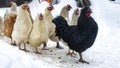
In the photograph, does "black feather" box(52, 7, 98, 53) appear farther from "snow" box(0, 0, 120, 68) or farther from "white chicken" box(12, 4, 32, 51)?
"white chicken" box(12, 4, 32, 51)

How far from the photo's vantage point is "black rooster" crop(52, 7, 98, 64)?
9758 millimetres

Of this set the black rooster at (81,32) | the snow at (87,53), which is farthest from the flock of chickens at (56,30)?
the snow at (87,53)

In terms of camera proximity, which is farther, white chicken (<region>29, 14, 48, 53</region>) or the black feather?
white chicken (<region>29, 14, 48, 53</region>)

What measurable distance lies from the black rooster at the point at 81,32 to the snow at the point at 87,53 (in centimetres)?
41

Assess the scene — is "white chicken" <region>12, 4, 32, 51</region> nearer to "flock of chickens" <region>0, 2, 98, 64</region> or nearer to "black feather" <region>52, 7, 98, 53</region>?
"flock of chickens" <region>0, 2, 98, 64</region>

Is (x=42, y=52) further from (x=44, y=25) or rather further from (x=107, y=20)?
(x=107, y=20)

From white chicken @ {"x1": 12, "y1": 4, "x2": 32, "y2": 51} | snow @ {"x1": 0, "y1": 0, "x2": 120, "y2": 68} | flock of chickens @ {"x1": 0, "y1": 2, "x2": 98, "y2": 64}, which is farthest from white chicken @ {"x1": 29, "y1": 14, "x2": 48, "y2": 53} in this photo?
snow @ {"x1": 0, "y1": 0, "x2": 120, "y2": 68}

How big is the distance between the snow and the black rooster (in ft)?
1.34

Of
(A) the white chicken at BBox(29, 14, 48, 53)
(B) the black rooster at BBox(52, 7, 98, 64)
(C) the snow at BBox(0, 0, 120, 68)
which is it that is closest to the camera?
(C) the snow at BBox(0, 0, 120, 68)

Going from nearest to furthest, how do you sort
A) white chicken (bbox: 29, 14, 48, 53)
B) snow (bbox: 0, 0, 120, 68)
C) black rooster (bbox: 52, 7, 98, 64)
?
snow (bbox: 0, 0, 120, 68), black rooster (bbox: 52, 7, 98, 64), white chicken (bbox: 29, 14, 48, 53)

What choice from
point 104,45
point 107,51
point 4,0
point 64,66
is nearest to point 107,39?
point 104,45

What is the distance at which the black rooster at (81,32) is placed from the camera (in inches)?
384

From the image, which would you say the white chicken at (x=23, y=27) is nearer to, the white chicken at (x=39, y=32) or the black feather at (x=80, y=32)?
the white chicken at (x=39, y=32)

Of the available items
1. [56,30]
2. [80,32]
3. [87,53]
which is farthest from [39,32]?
[87,53]
